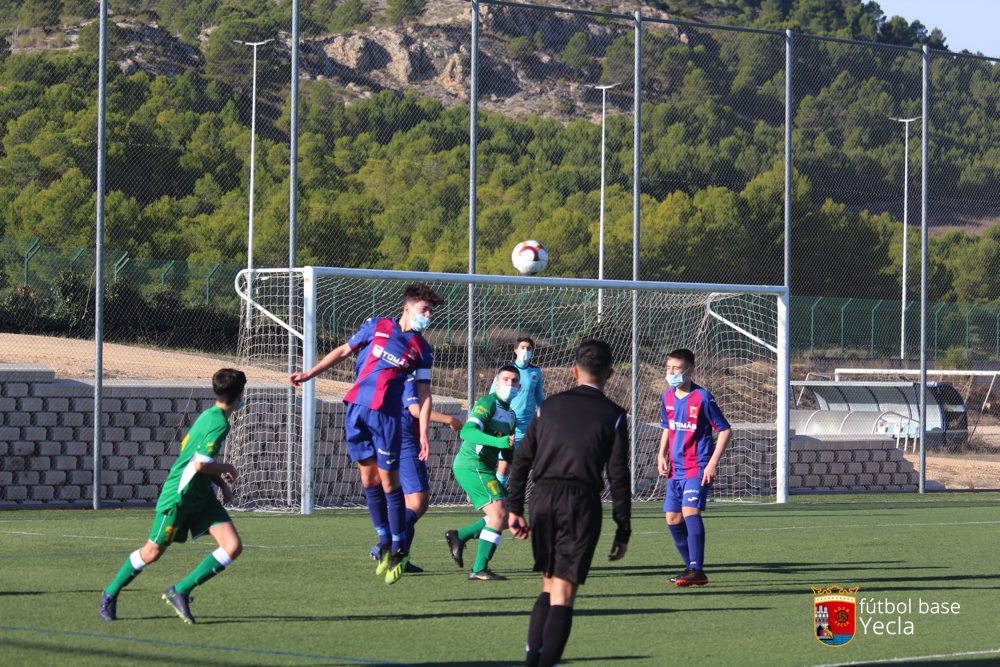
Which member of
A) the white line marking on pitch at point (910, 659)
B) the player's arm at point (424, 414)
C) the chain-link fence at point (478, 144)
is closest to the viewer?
the white line marking on pitch at point (910, 659)

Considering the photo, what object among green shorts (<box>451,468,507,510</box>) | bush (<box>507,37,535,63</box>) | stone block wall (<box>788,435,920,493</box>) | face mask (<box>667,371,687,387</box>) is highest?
bush (<box>507,37,535,63</box>)

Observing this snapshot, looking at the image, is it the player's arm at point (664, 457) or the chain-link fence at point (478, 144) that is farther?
the chain-link fence at point (478, 144)

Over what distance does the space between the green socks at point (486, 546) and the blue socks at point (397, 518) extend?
1.80 ft

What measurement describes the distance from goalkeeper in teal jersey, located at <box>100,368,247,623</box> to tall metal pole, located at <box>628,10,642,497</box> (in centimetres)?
889

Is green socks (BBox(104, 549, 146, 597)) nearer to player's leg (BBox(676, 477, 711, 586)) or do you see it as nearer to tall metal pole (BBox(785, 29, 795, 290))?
player's leg (BBox(676, 477, 711, 586))

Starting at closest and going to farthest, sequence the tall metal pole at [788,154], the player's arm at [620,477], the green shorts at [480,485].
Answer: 1. the player's arm at [620,477]
2. the green shorts at [480,485]
3. the tall metal pole at [788,154]

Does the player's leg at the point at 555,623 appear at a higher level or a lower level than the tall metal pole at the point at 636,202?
lower

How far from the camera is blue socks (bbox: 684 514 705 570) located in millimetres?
7301

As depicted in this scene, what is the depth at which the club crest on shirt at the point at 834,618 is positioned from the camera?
568cm

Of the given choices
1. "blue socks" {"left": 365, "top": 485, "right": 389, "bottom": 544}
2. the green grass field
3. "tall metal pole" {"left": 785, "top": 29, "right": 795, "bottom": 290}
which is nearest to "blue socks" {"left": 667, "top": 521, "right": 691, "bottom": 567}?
the green grass field

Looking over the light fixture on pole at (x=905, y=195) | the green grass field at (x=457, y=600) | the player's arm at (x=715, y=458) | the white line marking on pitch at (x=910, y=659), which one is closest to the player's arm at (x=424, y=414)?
the green grass field at (x=457, y=600)

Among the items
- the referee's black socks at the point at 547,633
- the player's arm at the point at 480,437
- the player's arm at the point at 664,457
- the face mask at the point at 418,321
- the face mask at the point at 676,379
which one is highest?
the face mask at the point at 418,321

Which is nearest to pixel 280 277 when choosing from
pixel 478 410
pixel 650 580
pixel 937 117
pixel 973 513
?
pixel 478 410

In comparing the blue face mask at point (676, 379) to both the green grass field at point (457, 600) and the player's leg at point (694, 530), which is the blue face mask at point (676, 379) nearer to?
the player's leg at point (694, 530)
